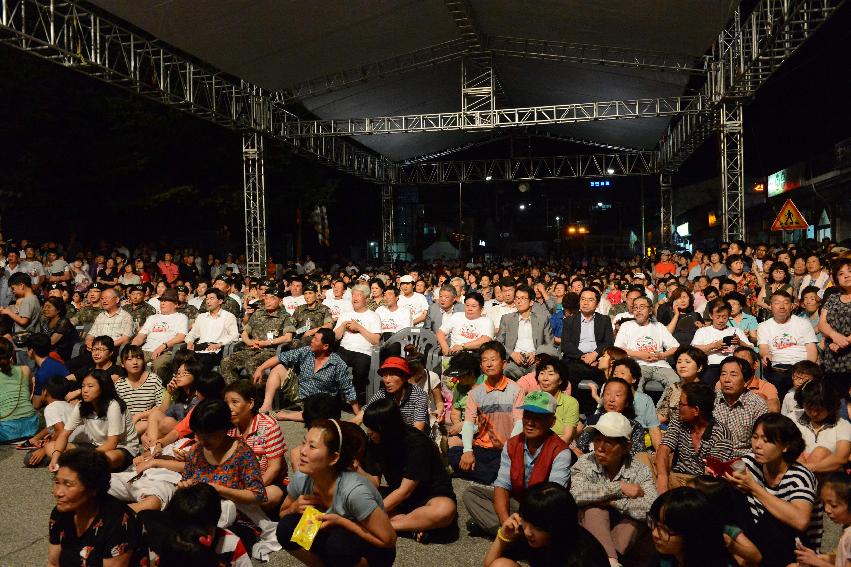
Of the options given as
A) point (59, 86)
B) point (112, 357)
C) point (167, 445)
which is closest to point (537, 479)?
point (167, 445)

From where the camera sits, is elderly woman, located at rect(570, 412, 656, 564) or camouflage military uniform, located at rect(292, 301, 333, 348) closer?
elderly woman, located at rect(570, 412, 656, 564)

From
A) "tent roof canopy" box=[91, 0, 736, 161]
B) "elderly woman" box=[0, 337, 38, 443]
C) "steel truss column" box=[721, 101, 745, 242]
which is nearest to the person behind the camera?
"elderly woman" box=[0, 337, 38, 443]

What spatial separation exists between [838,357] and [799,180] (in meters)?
19.5

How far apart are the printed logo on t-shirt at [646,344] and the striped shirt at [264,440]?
406cm

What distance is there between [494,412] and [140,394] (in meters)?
3.18

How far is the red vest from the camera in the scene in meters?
4.09

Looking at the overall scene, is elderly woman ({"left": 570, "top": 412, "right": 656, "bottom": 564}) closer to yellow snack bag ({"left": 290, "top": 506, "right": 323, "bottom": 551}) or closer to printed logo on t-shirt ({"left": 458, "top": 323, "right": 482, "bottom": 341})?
yellow snack bag ({"left": 290, "top": 506, "right": 323, "bottom": 551})

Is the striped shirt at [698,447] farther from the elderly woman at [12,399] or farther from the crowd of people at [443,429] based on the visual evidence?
the elderly woman at [12,399]

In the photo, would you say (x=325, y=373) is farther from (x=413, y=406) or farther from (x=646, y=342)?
(x=646, y=342)

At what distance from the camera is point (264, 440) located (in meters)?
4.77

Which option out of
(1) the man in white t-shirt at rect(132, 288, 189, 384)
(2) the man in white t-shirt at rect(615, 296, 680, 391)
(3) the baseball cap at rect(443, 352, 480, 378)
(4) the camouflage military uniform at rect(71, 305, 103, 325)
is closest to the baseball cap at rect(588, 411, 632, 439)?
(3) the baseball cap at rect(443, 352, 480, 378)

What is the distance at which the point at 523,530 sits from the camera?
317cm

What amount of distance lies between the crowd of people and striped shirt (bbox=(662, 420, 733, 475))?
14 mm

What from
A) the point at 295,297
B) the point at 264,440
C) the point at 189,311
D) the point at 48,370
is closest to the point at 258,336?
the point at 295,297
